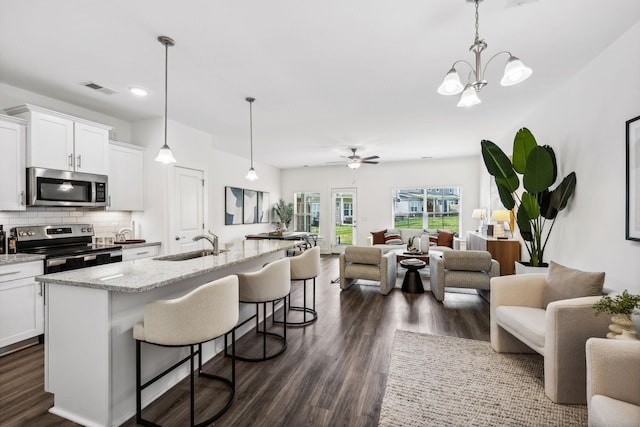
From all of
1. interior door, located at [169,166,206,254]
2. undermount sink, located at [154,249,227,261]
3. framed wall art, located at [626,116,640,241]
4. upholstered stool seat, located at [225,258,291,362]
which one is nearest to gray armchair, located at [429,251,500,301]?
framed wall art, located at [626,116,640,241]

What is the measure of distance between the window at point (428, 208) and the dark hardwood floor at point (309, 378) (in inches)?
182

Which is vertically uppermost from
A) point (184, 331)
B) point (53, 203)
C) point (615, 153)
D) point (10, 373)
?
point (615, 153)

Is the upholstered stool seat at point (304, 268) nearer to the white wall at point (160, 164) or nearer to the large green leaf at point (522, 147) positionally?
the white wall at point (160, 164)

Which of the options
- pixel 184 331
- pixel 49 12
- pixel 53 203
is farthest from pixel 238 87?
pixel 184 331

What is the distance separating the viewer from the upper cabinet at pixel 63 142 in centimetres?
319

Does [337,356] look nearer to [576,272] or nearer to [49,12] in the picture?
[576,272]

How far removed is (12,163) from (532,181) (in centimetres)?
555

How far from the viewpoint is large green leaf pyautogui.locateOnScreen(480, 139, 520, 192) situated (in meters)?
3.54

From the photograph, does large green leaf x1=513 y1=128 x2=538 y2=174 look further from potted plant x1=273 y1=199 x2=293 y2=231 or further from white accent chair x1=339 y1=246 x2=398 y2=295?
potted plant x1=273 y1=199 x2=293 y2=231

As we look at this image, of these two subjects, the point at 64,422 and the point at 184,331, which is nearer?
the point at 184,331

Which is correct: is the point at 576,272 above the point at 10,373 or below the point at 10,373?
above

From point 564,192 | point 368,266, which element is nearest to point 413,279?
point 368,266

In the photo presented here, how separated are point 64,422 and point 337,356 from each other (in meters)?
1.99

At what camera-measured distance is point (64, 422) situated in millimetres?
1898
